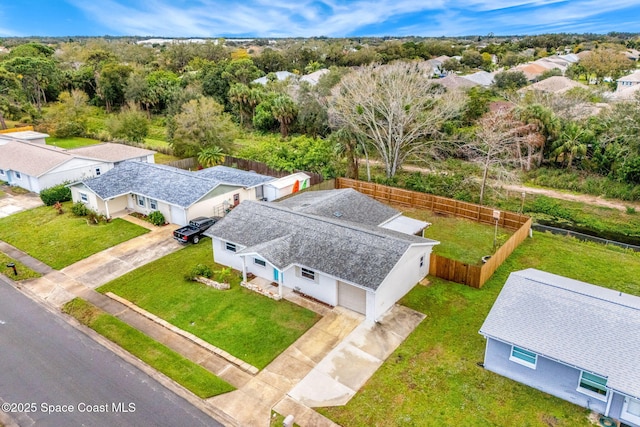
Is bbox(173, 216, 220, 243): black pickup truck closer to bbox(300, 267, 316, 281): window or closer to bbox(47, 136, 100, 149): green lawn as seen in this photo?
bbox(300, 267, 316, 281): window

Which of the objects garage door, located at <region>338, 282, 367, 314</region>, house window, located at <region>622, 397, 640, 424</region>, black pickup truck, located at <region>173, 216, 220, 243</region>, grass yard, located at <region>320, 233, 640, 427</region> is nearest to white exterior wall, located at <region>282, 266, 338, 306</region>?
garage door, located at <region>338, 282, 367, 314</region>

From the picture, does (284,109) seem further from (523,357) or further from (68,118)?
(523,357)

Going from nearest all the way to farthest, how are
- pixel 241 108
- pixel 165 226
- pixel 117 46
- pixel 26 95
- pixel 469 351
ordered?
pixel 469 351, pixel 165 226, pixel 241 108, pixel 26 95, pixel 117 46

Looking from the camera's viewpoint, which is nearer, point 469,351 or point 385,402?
point 385,402

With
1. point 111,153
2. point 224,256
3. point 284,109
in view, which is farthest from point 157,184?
point 284,109

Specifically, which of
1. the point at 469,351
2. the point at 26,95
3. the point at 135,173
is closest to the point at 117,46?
the point at 26,95

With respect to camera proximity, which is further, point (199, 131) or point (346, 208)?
point (199, 131)

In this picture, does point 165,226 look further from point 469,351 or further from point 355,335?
point 469,351

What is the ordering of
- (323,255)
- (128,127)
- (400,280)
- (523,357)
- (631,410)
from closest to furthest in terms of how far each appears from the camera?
1. (631,410)
2. (523,357)
3. (323,255)
4. (400,280)
5. (128,127)
